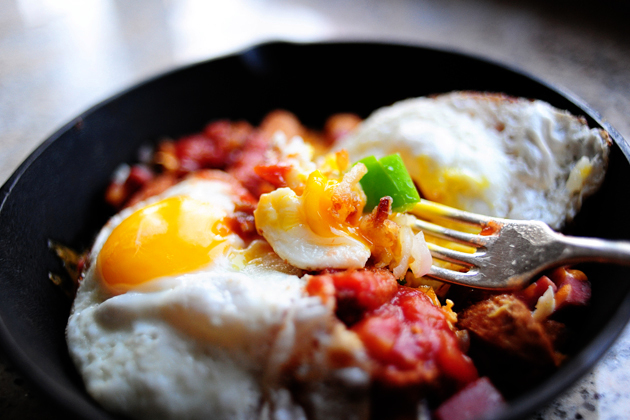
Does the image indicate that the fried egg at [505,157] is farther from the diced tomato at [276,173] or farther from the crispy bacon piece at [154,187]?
the crispy bacon piece at [154,187]

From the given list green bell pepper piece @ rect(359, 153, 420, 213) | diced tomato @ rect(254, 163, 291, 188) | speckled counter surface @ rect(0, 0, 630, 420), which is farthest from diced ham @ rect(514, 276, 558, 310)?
speckled counter surface @ rect(0, 0, 630, 420)

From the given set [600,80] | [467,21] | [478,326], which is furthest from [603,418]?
[467,21]

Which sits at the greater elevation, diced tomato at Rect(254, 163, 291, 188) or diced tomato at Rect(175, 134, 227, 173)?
diced tomato at Rect(254, 163, 291, 188)

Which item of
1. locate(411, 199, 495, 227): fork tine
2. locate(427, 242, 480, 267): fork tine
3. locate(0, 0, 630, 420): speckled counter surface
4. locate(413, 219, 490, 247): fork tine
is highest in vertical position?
locate(0, 0, 630, 420): speckled counter surface

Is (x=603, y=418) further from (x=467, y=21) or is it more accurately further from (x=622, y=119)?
(x=467, y=21)

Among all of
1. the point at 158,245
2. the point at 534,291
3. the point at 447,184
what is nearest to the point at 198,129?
the point at 158,245

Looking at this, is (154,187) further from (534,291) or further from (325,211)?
(534,291)

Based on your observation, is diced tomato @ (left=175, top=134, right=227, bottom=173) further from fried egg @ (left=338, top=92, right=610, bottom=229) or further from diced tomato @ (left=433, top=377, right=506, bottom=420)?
diced tomato @ (left=433, top=377, right=506, bottom=420)
